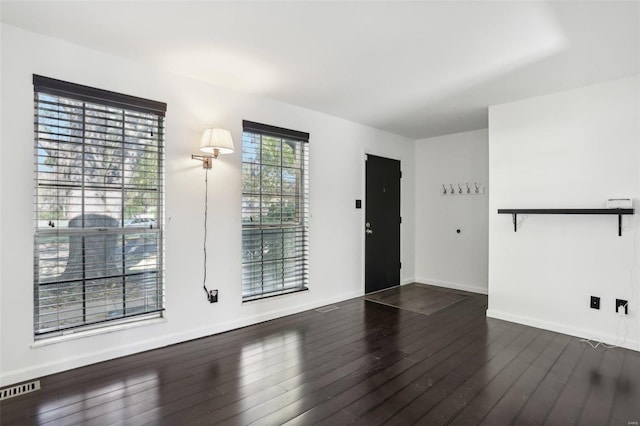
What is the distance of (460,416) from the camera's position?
201 centimetres

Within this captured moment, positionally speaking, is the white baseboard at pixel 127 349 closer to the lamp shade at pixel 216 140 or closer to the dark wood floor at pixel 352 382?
the dark wood floor at pixel 352 382

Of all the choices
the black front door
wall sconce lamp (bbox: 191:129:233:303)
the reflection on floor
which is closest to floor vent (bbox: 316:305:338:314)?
the reflection on floor

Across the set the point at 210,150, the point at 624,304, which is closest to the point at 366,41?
the point at 210,150

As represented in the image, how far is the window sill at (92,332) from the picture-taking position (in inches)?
97.7

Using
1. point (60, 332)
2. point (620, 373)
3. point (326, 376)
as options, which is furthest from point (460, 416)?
point (60, 332)

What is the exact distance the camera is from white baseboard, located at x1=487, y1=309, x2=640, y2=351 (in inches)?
121

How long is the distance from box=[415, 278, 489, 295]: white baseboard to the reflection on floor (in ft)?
0.59

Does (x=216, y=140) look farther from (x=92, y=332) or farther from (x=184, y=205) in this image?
(x=92, y=332)

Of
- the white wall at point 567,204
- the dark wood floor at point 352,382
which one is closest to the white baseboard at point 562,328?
the white wall at point 567,204

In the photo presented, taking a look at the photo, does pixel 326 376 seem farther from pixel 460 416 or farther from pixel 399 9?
pixel 399 9

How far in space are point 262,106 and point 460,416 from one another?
3344mm

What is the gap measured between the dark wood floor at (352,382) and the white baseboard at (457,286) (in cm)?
162

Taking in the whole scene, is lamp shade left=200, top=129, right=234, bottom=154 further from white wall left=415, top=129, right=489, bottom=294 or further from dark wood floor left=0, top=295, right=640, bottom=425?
white wall left=415, top=129, right=489, bottom=294

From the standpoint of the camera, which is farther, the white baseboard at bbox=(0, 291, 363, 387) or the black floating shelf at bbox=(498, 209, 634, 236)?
the black floating shelf at bbox=(498, 209, 634, 236)
